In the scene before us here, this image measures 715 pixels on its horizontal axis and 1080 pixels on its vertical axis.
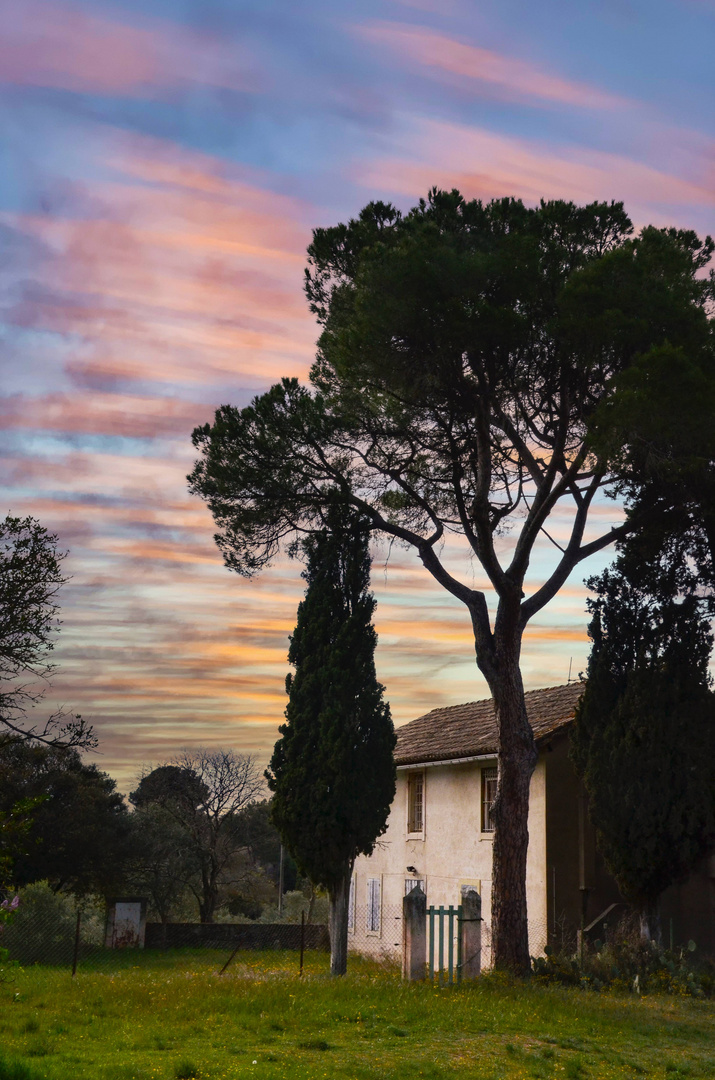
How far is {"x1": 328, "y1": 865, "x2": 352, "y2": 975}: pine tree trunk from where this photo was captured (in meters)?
19.6

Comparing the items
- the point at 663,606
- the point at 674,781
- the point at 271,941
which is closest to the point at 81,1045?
the point at 674,781

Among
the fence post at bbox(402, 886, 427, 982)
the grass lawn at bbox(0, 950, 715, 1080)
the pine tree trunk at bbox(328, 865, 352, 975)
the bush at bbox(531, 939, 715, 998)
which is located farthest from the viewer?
the pine tree trunk at bbox(328, 865, 352, 975)

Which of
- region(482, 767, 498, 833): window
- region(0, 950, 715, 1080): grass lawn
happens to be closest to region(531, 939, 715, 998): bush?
region(0, 950, 715, 1080): grass lawn

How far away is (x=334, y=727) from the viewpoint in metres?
20.3

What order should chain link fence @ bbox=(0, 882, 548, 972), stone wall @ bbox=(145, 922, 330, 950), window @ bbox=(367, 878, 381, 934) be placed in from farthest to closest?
stone wall @ bbox=(145, 922, 330, 950)
window @ bbox=(367, 878, 381, 934)
chain link fence @ bbox=(0, 882, 548, 972)

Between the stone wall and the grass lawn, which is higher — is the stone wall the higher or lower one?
the lower one

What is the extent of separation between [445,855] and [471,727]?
12.6 feet

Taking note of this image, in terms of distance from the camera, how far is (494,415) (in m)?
21.3

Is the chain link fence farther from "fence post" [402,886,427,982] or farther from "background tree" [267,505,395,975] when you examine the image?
"fence post" [402,886,427,982]

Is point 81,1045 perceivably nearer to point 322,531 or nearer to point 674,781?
point 322,531

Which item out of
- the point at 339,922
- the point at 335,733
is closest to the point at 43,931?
the point at 339,922

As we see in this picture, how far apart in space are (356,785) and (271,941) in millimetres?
15597

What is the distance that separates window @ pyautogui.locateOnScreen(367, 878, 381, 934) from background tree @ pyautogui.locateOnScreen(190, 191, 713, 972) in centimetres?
1206

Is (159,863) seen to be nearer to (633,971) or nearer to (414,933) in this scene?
(414,933)
